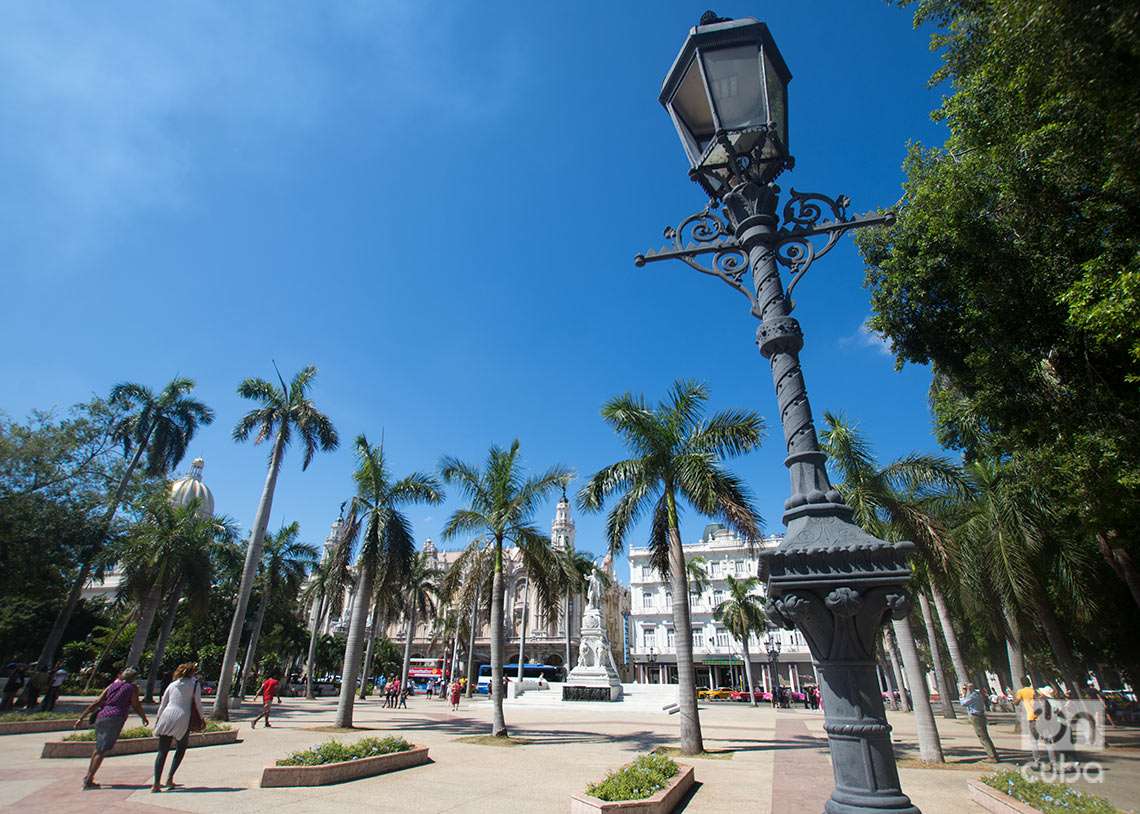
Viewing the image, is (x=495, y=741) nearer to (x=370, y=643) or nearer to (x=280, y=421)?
(x=280, y=421)

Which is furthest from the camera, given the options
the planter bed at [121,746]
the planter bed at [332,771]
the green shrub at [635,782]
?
the planter bed at [121,746]

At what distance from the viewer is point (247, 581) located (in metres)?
20.6

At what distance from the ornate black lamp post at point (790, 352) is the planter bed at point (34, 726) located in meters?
19.1

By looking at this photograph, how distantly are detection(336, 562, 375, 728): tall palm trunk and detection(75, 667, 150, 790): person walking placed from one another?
9.39 metres

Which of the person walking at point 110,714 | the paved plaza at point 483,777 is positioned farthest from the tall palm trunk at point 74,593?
the person walking at point 110,714

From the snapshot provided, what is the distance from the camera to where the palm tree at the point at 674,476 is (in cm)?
1383

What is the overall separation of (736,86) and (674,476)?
447 inches

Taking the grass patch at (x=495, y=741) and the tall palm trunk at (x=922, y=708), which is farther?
the grass patch at (x=495, y=741)

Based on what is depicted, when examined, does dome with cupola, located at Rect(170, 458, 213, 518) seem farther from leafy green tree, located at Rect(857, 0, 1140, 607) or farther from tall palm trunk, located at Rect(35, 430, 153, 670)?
leafy green tree, located at Rect(857, 0, 1140, 607)

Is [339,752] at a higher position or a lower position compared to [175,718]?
lower

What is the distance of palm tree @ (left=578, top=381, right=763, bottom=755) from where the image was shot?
13828 millimetres

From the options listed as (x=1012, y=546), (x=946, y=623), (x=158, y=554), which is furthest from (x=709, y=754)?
(x=158, y=554)

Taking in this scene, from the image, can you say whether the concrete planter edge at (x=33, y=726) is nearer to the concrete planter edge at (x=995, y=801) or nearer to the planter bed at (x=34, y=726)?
the planter bed at (x=34, y=726)

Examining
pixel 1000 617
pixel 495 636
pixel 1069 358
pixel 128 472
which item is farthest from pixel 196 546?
pixel 1000 617
